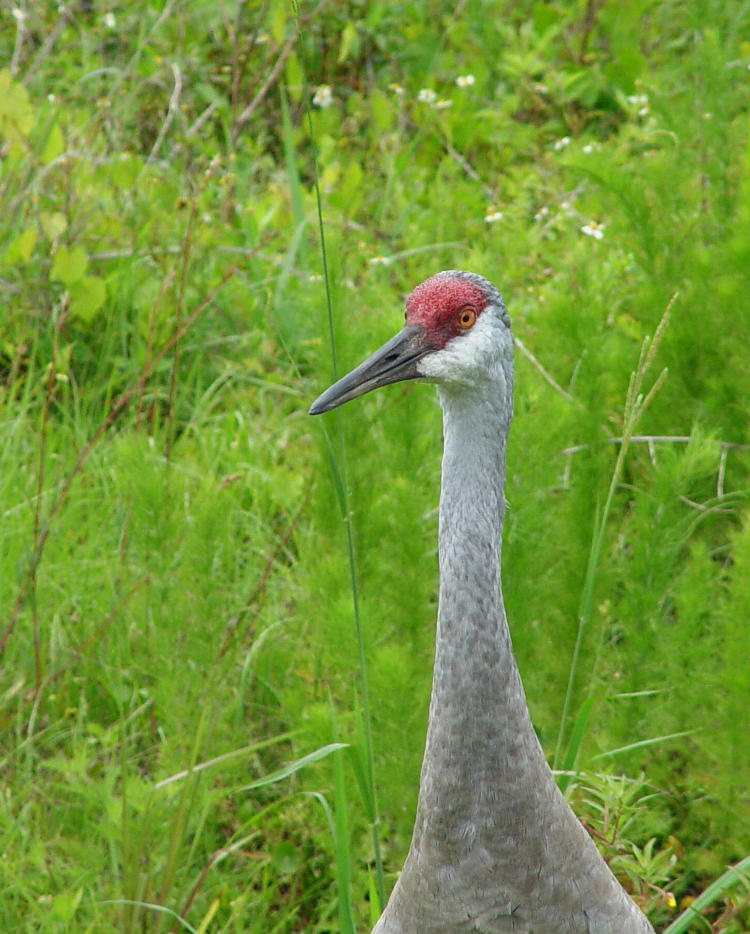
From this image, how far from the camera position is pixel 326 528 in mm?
2955

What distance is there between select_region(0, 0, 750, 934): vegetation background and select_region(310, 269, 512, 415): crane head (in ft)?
0.91

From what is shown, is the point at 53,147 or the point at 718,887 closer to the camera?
the point at 718,887

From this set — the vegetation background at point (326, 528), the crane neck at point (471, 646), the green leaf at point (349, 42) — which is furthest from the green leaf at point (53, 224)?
the crane neck at point (471, 646)

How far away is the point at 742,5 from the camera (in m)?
4.73

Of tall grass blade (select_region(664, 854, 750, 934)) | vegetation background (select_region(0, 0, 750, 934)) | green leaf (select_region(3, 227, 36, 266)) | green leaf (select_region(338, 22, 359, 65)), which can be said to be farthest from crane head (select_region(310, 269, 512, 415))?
green leaf (select_region(338, 22, 359, 65))

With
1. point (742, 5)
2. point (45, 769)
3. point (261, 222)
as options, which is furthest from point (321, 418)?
point (742, 5)

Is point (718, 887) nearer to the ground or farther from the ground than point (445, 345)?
nearer to the ground

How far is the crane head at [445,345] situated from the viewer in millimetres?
2051

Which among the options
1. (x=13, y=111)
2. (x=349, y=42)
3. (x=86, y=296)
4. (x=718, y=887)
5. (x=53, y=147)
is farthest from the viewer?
(x=349, y=42)

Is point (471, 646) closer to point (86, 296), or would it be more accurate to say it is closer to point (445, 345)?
point (445, 345)

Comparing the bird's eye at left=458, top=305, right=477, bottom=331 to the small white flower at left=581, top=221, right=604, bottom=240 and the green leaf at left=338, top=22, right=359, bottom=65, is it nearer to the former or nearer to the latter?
the small white flower at left=581, top=221, right=604, bottom=240

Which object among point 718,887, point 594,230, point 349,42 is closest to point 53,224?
point 594,230

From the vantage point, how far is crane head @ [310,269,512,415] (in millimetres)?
2051

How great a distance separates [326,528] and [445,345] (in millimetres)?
988
